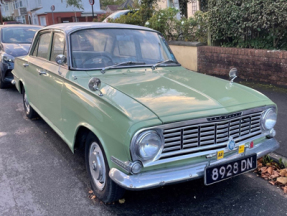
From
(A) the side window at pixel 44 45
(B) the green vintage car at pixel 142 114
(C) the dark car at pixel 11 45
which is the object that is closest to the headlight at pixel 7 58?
(C) the dark car at pixel 11 45

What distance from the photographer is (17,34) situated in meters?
8.69

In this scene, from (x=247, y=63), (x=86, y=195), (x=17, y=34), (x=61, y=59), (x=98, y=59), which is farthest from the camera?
(x=17, y=34)

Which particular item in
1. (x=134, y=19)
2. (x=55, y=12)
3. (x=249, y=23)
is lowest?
(x=249, y=23)

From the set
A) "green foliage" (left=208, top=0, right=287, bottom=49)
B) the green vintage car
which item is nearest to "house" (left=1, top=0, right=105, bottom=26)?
"green foliage" (left=208, top=0, right=287, bottom=49)

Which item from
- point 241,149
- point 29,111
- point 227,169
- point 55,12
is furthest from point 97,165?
point 55,12

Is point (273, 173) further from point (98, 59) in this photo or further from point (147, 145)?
point (98, 59)

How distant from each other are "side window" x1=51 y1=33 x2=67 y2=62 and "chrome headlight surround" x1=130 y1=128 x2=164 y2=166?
6.19 feet

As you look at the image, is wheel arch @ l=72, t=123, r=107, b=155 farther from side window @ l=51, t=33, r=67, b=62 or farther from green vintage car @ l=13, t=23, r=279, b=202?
side window @ l=51, t=33, r=67, b=62

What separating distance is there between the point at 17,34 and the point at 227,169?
7.87 metres

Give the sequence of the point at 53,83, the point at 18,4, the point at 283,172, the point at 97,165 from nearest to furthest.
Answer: the point at 97,165, the point at 283,172, the point at 53,83, the point at 18,4

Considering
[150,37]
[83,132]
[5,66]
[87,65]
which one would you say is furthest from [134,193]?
[5,66]

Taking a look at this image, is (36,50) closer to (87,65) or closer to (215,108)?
(87,65)

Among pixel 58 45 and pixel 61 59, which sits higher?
pixel 58 45

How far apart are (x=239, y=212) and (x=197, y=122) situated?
104cm
